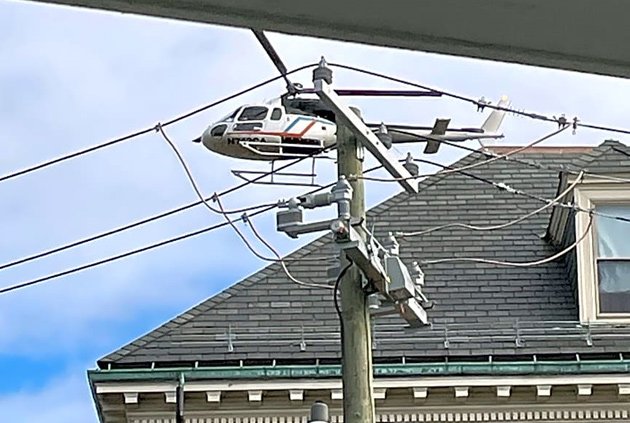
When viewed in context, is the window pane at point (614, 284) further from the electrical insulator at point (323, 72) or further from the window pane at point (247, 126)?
the electrical insulator at point (323, 72)

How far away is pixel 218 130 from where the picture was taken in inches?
517

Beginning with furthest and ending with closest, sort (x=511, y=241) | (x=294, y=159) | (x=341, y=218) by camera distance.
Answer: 1. (x=511, y=241)
2. (x=294, y=159)
3. (x=341, y=218)

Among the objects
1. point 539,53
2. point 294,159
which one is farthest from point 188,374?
point 539,53

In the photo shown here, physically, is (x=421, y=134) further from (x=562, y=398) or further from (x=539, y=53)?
(x=539, y=53)

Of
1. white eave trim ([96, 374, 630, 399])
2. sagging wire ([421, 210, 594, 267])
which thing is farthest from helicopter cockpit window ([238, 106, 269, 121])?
white eave trim ([96, 374, 630, 399])

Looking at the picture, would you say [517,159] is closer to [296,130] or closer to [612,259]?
[612,259]

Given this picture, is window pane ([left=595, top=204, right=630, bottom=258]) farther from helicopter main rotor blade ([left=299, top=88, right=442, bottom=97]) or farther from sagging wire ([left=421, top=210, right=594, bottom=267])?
helicopter main rotor blade ([left=299, top=88, right=442, bottom=97])

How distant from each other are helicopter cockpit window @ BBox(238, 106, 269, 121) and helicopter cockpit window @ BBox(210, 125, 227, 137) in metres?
0.16

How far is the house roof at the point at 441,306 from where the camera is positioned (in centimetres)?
1275

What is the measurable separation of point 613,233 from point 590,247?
28 centimetres

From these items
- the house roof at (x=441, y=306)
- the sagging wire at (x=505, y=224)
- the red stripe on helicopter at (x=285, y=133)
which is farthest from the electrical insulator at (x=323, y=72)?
the sagging wire at (x=505, y=224)

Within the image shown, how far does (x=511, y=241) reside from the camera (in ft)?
47.2

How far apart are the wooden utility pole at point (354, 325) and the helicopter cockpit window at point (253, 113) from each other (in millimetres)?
2867

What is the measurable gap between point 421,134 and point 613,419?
10.2 ft
